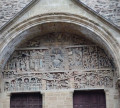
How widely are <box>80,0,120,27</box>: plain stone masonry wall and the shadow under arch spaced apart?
0.34m

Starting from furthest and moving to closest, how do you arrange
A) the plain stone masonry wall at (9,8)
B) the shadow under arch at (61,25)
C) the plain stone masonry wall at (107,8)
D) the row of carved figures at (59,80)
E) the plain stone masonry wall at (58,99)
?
the row of carved figures at (59,80) → the plain stone masonry wall at (58,99) → the plain stone masonry wall at (9,8) → the plain stone masonry wall at (107,8) → the shadow under arch at (61,25)

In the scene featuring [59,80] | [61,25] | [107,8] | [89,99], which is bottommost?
[89,99]

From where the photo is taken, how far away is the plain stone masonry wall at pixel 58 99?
379 inches

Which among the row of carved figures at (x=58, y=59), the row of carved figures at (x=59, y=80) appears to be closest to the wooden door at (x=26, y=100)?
the row of carved figures at (x=59, y=80)

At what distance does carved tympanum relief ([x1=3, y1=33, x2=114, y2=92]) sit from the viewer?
981 cm

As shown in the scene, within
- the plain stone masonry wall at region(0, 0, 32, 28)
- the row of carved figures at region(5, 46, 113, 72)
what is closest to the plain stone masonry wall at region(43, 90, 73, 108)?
the row of carved figures at region(5, 46, 113, 72)

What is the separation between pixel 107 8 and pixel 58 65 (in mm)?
1914

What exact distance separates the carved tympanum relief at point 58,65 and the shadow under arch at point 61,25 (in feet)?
1.30

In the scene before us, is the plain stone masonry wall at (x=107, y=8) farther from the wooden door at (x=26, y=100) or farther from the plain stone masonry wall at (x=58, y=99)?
the wooden door at (x=26, y=100)

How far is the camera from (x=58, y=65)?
9.96 metres

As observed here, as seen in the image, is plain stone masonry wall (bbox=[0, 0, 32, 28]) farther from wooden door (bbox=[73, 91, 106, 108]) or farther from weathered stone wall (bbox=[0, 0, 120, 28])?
wooden door (bbox=[73, 91, 106, 108])

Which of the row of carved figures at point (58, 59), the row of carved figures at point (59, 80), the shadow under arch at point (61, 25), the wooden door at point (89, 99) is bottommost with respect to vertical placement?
the wooden door at point (89, 99)

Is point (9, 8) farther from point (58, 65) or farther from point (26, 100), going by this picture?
point (26, 100)

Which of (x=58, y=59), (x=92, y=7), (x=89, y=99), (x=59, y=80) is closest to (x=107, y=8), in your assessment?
(x=92, y=7)
